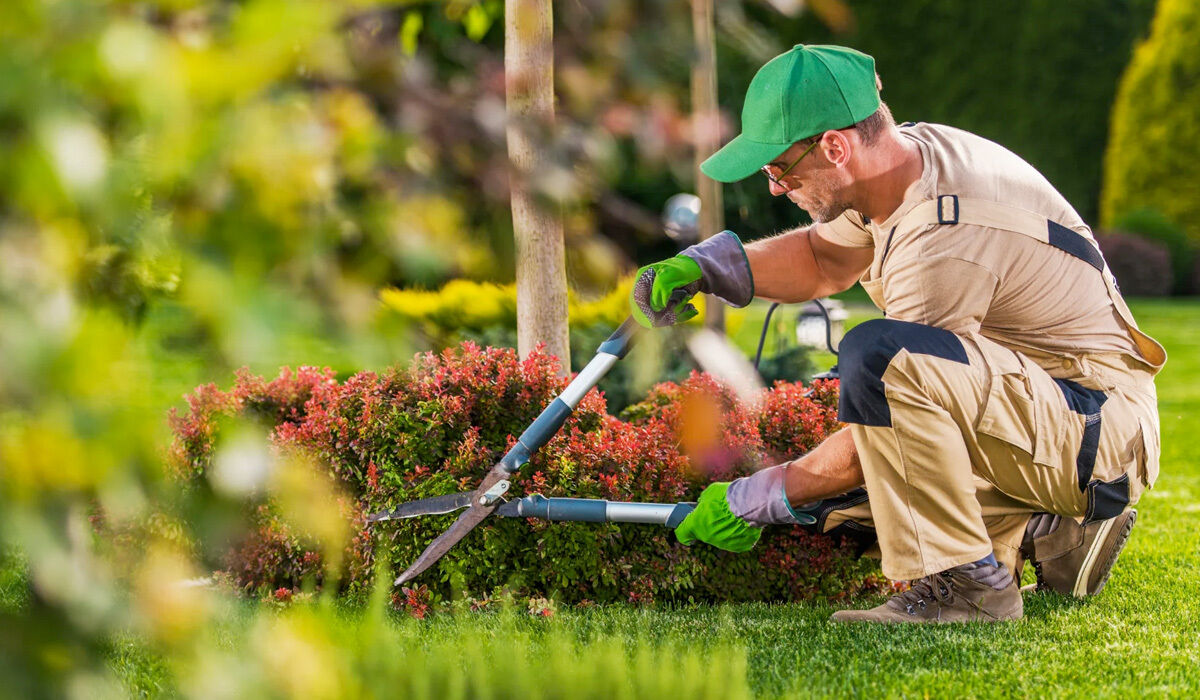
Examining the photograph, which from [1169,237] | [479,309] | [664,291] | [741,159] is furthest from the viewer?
[1169,237]

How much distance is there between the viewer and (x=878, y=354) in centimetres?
272

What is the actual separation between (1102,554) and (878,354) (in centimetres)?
96

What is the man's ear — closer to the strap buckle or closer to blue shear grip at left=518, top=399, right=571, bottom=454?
the strap buckle

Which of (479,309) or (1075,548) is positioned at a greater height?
(479,309)

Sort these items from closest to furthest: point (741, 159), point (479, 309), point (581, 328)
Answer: point (741, 159), point (581, 328), point (479, 309)

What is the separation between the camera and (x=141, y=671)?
8.72 ft

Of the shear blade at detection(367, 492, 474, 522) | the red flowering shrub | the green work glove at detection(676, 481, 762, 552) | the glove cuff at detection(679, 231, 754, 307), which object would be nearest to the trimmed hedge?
Result: the red flowering shrub

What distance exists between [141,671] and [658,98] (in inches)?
84.1

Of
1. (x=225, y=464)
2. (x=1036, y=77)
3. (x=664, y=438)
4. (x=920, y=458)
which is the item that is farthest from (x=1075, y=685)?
(x=1036, y=77)

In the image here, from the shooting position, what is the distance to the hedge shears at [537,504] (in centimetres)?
300

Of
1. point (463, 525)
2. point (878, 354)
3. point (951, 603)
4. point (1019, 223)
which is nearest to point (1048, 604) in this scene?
point (951, 603)

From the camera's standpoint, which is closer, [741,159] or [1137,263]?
[741,159]

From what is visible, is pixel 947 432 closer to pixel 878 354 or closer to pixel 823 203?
pixel 878 354

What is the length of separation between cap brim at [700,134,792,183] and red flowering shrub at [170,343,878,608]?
85 cm
